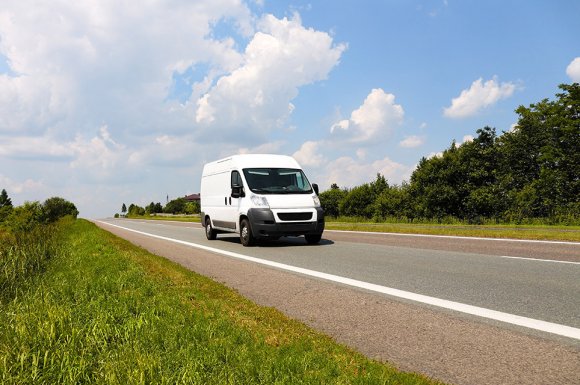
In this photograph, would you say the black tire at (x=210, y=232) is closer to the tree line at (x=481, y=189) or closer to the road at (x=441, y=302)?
the road at (x=441, y=302)

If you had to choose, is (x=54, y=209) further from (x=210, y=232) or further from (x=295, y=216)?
(x=295, y=216)

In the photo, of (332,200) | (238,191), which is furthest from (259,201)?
(332,200)

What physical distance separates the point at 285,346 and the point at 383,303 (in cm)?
211

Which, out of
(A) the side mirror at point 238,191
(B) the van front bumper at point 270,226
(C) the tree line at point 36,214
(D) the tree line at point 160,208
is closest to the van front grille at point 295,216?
(B) the van front bumper at point 270,226

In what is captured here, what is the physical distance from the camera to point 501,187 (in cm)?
3000

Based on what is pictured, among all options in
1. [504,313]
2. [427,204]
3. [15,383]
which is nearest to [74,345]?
[15,383]

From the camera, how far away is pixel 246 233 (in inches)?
502

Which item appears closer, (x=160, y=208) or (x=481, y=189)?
(x=481, y=189)

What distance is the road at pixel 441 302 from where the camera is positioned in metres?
3.56

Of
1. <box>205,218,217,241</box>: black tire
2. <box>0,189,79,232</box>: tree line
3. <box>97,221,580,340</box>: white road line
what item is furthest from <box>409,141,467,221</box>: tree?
<box>0,189,79,232</box>: tree line

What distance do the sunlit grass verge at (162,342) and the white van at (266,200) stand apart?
5.93 metres

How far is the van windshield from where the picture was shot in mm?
12750

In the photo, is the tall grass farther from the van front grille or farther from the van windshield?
the van front grille

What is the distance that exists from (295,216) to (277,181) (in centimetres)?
139
